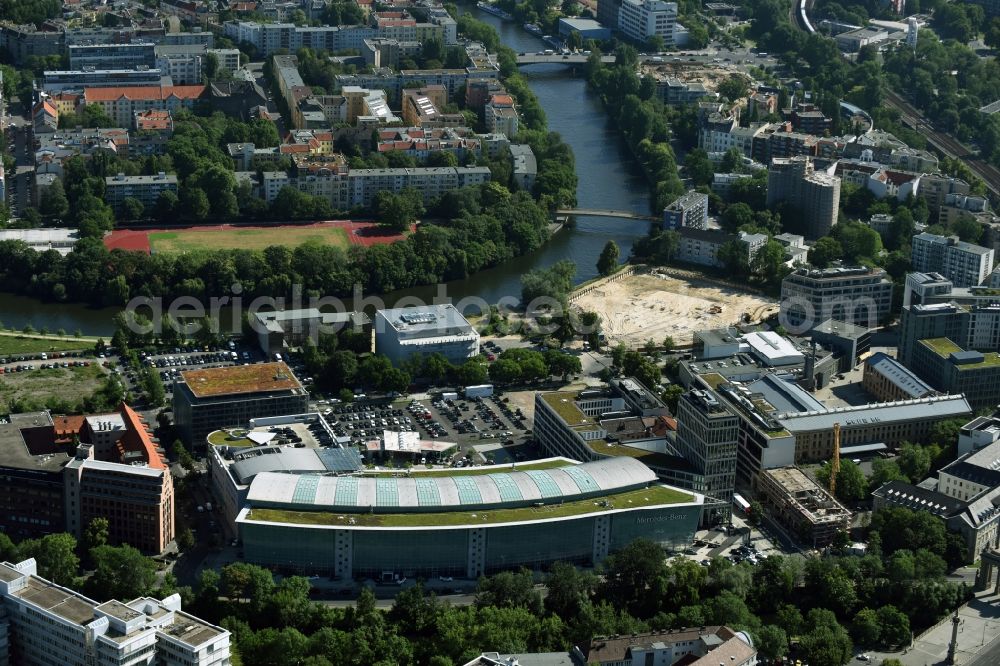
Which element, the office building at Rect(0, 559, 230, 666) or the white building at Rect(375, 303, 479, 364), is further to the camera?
the white building at Rect(375, 303, 479, 364)

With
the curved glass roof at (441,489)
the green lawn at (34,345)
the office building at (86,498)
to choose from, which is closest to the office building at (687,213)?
the green lawn at (34,345)

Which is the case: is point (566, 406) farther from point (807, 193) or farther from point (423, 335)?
point (807, 193)

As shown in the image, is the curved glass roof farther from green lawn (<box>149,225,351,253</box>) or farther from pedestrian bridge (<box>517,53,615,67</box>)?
pedestrian bridge (<box>517,53,615,67</box>)

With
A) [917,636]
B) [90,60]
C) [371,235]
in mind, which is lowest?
[917,636]

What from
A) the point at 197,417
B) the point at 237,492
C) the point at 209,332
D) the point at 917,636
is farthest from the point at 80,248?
the point at 917,636

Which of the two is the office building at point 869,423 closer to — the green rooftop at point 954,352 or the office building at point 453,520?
the green rooftop at point 954,352

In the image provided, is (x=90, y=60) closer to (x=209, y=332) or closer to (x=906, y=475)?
(x=209, y=332)

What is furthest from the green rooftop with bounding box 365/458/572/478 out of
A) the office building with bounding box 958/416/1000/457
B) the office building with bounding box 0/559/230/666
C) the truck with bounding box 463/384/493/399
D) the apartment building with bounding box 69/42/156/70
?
the apartment building with bounding box 69/42/156/70
